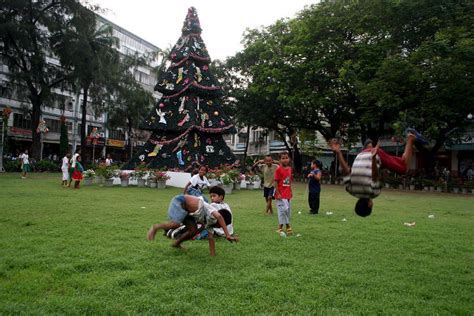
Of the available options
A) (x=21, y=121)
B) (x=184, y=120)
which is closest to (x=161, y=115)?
(x=184, y=120)

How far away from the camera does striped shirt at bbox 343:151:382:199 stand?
19.1ft

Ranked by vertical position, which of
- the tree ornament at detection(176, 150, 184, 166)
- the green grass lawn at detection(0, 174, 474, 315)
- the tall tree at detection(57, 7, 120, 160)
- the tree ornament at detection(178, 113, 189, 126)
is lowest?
the green grass lawn at detection(0, 174, 474, 315)

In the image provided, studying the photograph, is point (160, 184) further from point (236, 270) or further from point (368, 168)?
point (368, 168)

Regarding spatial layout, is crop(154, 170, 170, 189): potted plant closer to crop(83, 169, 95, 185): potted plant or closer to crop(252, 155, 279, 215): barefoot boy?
crop(83, 169, 95, 185): potted plant

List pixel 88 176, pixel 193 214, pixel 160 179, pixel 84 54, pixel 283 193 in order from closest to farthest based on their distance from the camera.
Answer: pixel 193 214, pixel 283 193, pixel 160 179, pixel 88 176, pixel 84 54

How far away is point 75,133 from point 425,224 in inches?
2116

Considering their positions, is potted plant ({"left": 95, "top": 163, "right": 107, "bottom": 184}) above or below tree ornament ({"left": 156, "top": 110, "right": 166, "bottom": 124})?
below

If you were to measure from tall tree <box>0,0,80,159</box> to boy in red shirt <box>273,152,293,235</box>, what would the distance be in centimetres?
2842

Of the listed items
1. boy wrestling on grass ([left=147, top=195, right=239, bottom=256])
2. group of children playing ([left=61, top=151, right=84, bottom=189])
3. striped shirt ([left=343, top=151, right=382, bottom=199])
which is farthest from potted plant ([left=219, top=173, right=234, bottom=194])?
striped shirt ([left=343, top=151, right=382, bottom=199])

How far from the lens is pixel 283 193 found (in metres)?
9.47

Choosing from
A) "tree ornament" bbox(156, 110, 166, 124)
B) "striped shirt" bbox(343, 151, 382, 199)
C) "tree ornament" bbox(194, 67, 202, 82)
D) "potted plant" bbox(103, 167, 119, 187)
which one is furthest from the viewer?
"tree ornament" bbox(194, 67, 202, 82)

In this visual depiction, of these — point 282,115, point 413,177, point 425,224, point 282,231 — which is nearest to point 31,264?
point 282,231

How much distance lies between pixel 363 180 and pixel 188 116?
20.4 metres

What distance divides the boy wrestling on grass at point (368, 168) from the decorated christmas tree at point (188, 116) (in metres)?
19.1
